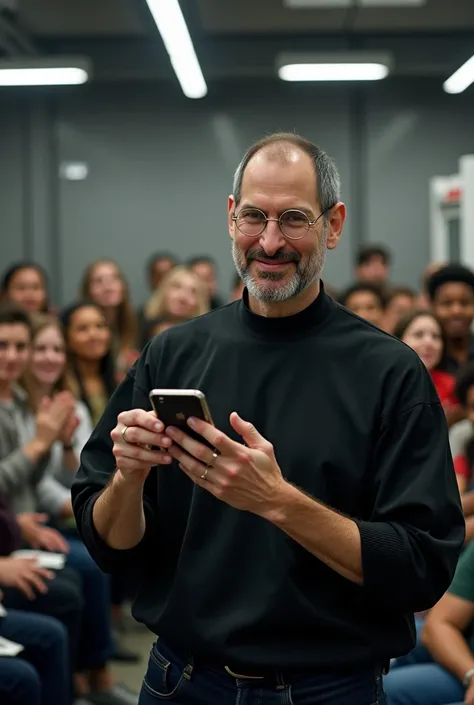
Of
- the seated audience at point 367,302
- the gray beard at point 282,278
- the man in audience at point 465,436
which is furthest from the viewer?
the seated audience at point 367,302

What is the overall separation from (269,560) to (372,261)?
588 centimetres

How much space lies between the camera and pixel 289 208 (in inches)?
62.6

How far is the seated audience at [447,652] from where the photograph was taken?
248 cm

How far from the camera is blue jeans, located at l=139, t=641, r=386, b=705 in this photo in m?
1.52

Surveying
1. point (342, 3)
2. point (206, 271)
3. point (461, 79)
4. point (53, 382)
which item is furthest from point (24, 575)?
point (461, 79)

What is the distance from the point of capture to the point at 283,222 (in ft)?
5.24

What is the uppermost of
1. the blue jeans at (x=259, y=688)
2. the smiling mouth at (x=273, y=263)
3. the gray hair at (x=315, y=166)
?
the gray hair at (x=315, y=166)

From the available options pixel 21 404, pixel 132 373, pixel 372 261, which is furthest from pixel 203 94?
pixel 132 373

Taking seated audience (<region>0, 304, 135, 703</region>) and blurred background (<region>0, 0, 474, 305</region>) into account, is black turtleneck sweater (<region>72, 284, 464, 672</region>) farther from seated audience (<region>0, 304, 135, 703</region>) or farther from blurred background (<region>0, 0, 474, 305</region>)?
blurred background (<region>0, 0, 474, 305</region>)

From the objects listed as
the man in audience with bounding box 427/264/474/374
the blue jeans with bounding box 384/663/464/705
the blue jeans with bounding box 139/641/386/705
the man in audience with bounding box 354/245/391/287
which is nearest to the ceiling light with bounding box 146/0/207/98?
the man in audience with bounding box 354/245/391/287

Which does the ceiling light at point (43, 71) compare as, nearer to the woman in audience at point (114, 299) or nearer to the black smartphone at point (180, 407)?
the woman in audience at point (114, 299)

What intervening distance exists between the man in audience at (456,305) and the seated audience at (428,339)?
0.99ft

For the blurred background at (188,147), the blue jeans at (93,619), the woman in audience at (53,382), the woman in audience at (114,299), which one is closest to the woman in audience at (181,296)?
the woman in audience at (114,299)

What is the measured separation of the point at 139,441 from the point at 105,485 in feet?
0.81
